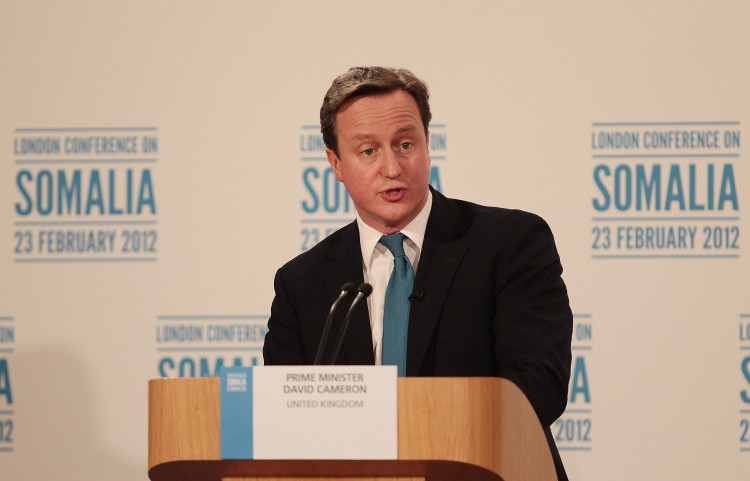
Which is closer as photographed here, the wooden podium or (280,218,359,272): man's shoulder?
the wooden podium

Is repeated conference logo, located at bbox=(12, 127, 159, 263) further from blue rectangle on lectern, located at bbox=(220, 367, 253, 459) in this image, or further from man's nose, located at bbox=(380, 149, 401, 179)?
blue rectangle on lectern, located at bbox=(220, 367, 253, 459)

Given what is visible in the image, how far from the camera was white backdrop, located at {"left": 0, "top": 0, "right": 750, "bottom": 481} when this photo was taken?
4.29 meters

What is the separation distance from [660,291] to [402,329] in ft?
5.46

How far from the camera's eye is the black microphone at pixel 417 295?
3.02 m

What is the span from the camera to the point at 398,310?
3.05 meters

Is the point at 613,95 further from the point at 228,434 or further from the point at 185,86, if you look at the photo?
the point at 228,434

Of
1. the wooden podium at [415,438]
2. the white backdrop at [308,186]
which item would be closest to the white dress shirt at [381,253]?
the wooden podium at [415,438]

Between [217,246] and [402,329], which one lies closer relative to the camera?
[402,329]

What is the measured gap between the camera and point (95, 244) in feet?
15.1

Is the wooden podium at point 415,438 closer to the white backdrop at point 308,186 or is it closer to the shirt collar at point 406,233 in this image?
the shirt collar at point 406,233

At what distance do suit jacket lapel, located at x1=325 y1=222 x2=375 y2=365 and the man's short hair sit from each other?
300mm

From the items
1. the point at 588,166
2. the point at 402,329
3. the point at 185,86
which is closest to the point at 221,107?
the point at 185,86

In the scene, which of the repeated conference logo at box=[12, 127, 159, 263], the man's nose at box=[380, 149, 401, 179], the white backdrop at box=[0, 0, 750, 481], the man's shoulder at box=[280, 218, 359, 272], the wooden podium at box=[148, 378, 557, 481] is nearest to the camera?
the wooden podium at box=[148, 378, 557, 481]

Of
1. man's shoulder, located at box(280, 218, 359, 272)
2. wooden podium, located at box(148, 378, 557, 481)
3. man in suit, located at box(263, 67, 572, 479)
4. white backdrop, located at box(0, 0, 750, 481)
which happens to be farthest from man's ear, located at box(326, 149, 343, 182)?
wooden podium, located at box(148, 378, 557, 481)
